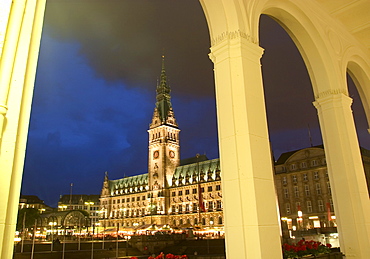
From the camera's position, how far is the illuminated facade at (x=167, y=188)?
62.1m

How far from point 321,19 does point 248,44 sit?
3940 millimetres

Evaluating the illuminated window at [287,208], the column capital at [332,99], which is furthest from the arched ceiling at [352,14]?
the illuminated window at [287,208]

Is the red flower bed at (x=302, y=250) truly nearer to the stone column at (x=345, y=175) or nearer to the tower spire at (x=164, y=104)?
the stone column at (x=345, y=175)

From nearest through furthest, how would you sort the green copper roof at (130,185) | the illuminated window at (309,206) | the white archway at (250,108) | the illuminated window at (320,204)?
the white archway at (250,108)
the illuminated window at (320,204)
the illuminated window at (309,206)
the green copper roof at (130,185)

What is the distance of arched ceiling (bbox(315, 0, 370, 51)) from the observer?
762 cm

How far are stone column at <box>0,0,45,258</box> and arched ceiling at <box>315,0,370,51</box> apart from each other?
7294mm

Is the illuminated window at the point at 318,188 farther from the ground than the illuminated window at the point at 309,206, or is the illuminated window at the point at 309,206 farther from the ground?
the illuminated window at the point at 318,188

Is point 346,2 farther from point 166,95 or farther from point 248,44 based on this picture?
point 166,95

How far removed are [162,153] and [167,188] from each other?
8293 millimetres

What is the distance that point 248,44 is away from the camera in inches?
193

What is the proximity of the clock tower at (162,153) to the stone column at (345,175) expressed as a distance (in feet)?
204

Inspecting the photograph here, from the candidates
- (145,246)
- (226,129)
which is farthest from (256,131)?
(145,246)


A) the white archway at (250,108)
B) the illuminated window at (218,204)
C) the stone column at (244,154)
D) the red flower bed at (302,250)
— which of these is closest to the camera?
the white archway at (250,108)

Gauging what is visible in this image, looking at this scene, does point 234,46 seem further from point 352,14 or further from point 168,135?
point 168,135
